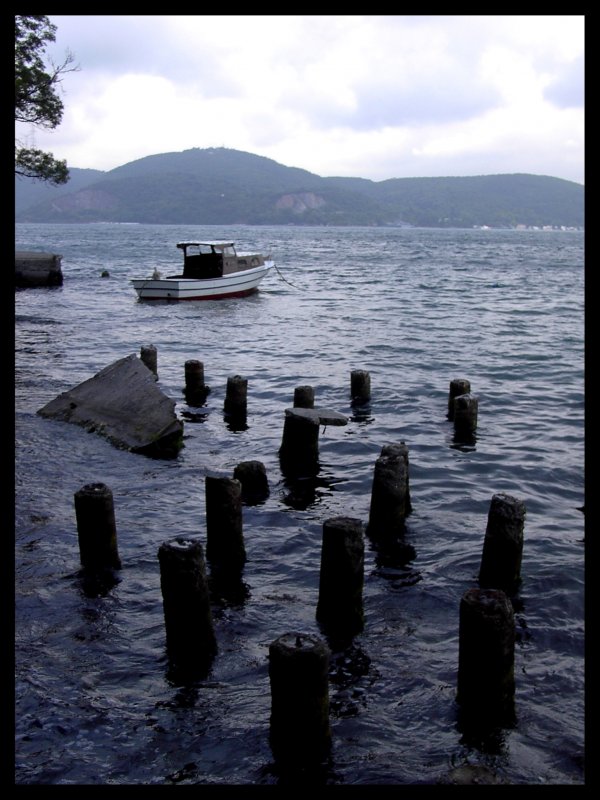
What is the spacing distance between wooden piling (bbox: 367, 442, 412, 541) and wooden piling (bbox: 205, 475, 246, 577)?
6.17 ft

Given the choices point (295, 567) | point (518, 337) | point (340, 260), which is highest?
point (340, 260)

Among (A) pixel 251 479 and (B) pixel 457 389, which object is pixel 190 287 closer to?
(B) pixel 457 389

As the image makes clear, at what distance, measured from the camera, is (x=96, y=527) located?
7.84 metres

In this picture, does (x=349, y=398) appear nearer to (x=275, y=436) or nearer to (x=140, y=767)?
(x=275, y=436)

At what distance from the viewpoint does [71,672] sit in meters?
6.38

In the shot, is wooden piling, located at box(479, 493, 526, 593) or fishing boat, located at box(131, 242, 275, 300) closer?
wooden piling, located at box(479, 493, 526, 593)

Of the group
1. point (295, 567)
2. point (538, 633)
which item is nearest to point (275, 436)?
point (295, 567)

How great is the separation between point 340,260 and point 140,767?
76.0 meters

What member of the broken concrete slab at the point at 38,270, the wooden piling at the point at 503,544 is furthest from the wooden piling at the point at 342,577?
the broken concrete slab at the point at 38,270

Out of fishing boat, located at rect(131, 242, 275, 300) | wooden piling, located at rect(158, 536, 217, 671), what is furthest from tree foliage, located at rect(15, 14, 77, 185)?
wooden piling, located at rect(158, 536, 217, 671)

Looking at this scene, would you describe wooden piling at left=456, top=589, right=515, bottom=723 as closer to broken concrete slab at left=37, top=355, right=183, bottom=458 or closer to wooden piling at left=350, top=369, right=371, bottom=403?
broken concrete slab at left=37, top=355, right=183, bottom=458

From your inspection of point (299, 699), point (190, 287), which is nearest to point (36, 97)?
point (190, 287)

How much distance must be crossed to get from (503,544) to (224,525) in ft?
10.1

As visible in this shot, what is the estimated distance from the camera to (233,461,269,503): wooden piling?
34.3 feet
